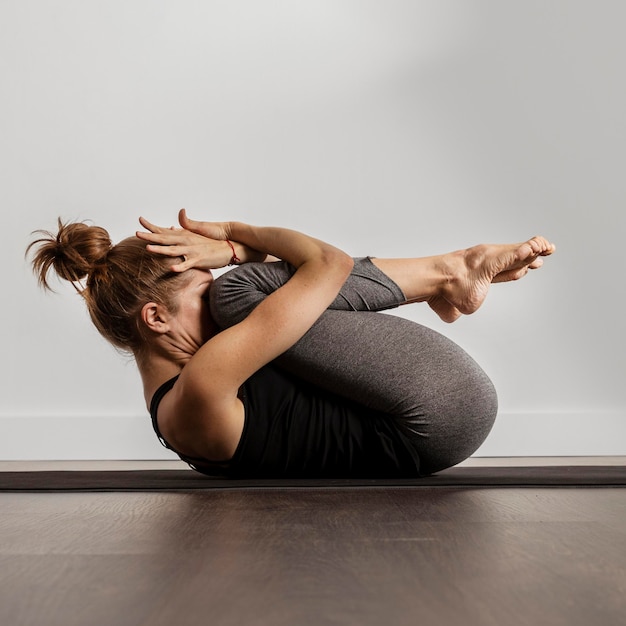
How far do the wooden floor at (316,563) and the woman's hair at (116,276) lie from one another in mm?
609

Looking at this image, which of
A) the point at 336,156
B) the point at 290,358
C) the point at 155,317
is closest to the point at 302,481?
the point at 290,358

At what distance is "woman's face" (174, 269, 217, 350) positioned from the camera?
204 centimetres

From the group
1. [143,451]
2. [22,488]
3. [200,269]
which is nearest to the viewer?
[22,488]

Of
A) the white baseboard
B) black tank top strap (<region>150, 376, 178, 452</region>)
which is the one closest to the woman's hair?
black tank top strap (<region>150, 376, 178, 452</region>)

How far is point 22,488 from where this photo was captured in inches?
74.9

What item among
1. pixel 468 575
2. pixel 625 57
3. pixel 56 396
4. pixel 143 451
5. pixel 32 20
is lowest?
pixel 143 451

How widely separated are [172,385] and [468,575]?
1.27 metres

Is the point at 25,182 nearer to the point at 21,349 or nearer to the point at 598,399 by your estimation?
the point at 21,349

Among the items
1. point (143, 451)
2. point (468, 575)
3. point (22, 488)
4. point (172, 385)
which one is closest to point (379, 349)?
point (172, 385)

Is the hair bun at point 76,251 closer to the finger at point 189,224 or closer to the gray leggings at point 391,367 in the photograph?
the finger at point 189,224

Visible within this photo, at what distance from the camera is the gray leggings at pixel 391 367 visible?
194cm

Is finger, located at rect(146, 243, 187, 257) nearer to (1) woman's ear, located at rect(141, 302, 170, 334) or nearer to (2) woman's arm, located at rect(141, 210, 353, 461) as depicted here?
(2) woman's arm, located at rect(141, 210, 353, 461)

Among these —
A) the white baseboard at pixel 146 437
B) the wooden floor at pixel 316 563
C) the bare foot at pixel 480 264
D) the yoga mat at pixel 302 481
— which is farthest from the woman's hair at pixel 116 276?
the white baseboard at pixel 146 437

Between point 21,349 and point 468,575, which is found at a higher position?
point 468,575
